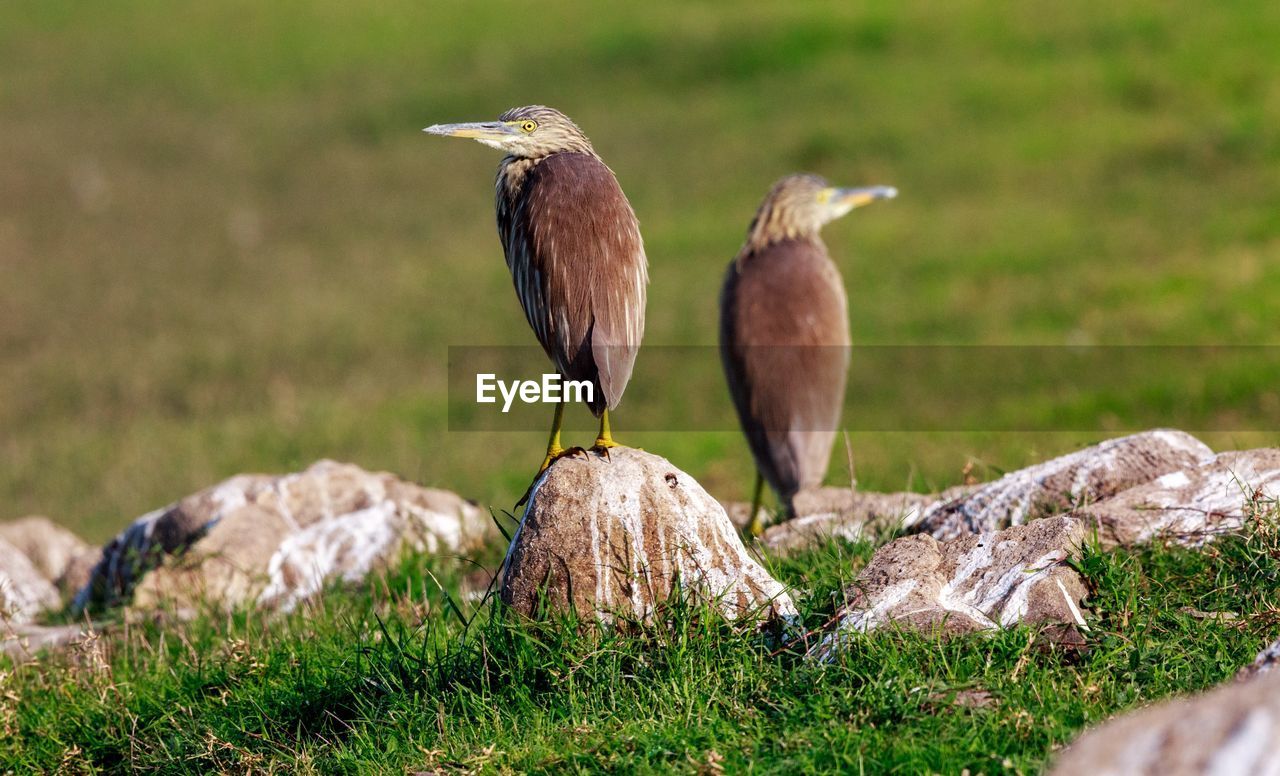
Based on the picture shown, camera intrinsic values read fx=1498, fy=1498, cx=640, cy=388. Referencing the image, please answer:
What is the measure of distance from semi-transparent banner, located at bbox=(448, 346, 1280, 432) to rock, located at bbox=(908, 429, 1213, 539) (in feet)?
20.4

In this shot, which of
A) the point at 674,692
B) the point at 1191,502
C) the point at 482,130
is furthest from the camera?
the point at 482,130

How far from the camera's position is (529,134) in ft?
19.8

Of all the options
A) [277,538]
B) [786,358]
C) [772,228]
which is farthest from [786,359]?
[277,538]

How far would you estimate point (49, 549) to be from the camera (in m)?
8.72

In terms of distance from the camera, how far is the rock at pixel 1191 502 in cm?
511

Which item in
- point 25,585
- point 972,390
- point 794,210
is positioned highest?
point 794,210

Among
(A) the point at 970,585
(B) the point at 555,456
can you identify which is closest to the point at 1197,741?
(A) the point at 970,585

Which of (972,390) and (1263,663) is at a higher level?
(1263,663)

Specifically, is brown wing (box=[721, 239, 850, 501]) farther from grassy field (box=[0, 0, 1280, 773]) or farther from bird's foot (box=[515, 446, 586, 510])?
bird's foot (box=[515, 446, 586, 510])

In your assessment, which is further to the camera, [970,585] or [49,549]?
[49,549]

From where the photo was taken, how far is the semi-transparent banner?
42.1 ft

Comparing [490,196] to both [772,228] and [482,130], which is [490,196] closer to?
[772,228]

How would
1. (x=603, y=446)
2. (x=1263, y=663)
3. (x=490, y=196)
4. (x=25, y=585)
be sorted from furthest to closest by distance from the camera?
(x=490, y=196), (x=25, y=585), (x=603, y=446), (x=1263, y=663)

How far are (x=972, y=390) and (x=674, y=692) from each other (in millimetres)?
11162
